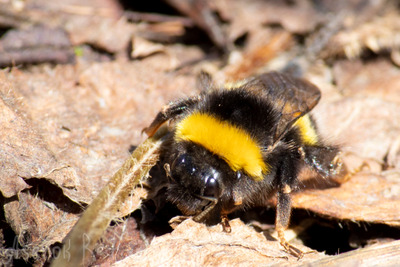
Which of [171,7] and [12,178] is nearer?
[12,178]

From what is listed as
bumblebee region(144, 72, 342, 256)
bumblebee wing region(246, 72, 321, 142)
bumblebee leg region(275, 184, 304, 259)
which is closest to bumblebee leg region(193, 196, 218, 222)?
bumblebee region(144, 72, 342, 256)

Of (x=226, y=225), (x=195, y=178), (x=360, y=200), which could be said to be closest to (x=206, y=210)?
(x=226, y=225)

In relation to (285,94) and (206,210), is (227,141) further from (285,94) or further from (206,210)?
(285,94)

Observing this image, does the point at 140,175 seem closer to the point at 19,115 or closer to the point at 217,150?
the point at 217,150

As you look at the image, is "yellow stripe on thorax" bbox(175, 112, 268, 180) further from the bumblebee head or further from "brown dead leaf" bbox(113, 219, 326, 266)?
"brown dead leaf" bbox(113, 219, 326, 266)

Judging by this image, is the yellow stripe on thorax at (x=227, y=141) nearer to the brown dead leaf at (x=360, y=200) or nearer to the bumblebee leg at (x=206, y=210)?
the bumblebee leg at (x=206, y=210)

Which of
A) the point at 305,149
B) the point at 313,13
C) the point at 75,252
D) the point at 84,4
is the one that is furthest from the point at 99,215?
the point at 313,13

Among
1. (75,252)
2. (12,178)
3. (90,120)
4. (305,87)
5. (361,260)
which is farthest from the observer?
(90,120)

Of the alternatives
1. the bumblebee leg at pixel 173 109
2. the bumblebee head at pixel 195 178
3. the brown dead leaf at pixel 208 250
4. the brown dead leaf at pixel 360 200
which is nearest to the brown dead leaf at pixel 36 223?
the brown dead leaf at pixel 208 250
